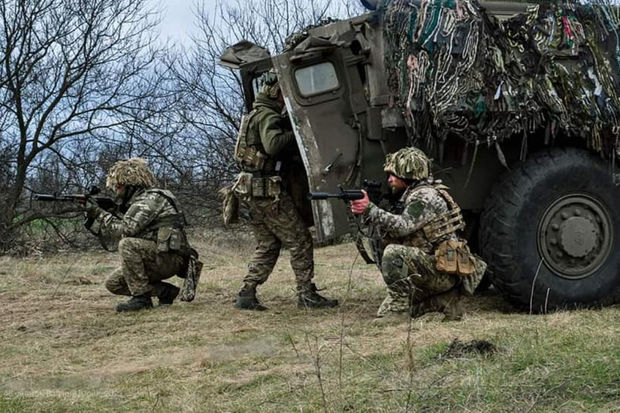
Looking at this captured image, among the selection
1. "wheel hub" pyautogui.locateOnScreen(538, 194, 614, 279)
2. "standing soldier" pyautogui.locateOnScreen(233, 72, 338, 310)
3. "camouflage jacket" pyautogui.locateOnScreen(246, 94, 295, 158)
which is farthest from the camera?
"standing soldier" pyautogui.locateOnScreen(233, 72, 338, 310)

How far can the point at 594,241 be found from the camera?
7.03 m

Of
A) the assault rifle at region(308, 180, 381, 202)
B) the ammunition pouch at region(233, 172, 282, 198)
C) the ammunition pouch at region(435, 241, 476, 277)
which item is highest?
the ammunition pouch at region(233, 172, 282, 198)

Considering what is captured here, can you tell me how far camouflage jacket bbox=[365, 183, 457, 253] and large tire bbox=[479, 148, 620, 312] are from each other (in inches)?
18.4

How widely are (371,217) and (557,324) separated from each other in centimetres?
151

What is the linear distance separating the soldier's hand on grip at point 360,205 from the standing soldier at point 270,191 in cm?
118

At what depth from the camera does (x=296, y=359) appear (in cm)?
531

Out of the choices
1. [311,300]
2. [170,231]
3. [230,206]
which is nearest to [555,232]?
[311,300]

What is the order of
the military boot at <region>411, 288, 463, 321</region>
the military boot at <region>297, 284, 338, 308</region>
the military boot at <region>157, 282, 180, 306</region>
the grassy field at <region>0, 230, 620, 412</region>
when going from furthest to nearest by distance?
the military boot at <region>157, 282, 180, 306</region>
the military boot at <region>297, 284, 338, 308</region>
the military boot at <region>411, 288, 463, 321</region>
the grassy field at <region>0, 230, 620, 412</region>

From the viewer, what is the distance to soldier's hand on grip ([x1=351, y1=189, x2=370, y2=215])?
6477 millimetres

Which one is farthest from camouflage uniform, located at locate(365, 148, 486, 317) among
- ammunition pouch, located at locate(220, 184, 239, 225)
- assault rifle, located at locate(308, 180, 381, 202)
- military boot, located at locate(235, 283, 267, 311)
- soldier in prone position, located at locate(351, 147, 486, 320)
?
ammunition pouch, located at locate(220, 184, 239, 225)

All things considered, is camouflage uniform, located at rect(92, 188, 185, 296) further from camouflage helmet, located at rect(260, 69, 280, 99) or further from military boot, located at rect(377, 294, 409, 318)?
military boot, located at rect(377, 294, 409, 318)

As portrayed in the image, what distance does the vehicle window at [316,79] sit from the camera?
698 cm

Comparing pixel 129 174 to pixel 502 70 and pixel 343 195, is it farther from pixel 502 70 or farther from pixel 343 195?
pixel 502 70

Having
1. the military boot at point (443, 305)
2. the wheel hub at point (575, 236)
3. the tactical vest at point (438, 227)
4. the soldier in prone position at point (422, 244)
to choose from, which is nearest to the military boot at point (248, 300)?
the soldier in prone position at point (422, 244)
